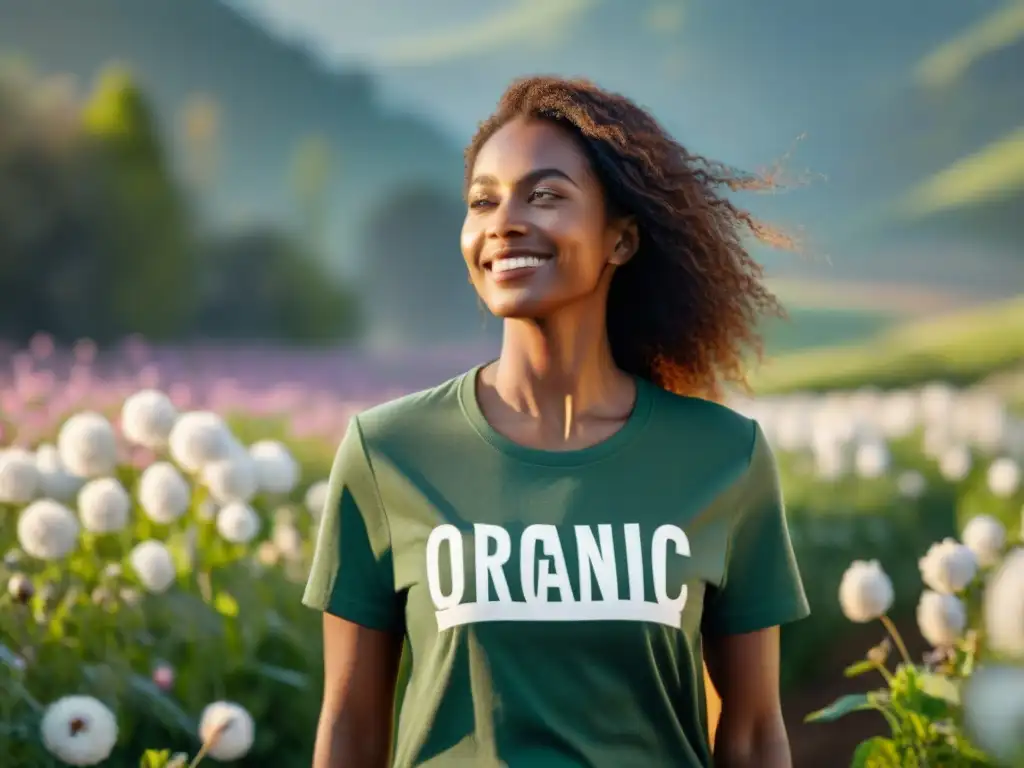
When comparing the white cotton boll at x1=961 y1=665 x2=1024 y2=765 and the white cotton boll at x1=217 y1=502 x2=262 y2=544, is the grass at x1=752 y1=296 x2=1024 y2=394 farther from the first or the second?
the white cotton boll at x1=961 y1=665 x2=1024 y2=765

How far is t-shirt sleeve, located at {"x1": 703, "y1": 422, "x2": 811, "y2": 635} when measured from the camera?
6.68ft

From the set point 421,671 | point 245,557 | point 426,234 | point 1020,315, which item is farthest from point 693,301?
point 426,234

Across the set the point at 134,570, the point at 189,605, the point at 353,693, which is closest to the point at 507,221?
the point at 353,693

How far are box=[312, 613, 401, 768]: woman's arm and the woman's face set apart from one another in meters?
0.53

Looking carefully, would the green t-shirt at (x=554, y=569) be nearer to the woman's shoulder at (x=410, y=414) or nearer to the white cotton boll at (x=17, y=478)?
the woman's shoulder at (x=410, y=414)

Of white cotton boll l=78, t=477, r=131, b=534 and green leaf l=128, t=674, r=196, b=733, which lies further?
white cotton boll l=78, t=477, r=131, b=534

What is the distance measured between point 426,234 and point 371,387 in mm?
6067

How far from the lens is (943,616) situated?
2.78 meters

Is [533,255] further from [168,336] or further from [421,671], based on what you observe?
[168,336]

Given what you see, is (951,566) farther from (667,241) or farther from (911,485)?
(911,485)

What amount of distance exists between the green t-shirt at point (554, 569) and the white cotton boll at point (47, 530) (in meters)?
1.34

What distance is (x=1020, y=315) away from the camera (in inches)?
554

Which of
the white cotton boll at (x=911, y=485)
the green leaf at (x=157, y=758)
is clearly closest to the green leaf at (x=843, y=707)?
the green leaf at (x=157, y=758)

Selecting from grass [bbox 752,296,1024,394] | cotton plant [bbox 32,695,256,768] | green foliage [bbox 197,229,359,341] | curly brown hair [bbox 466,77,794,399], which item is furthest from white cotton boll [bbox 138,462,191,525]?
green foliage [bbox 197,229,359,341]
